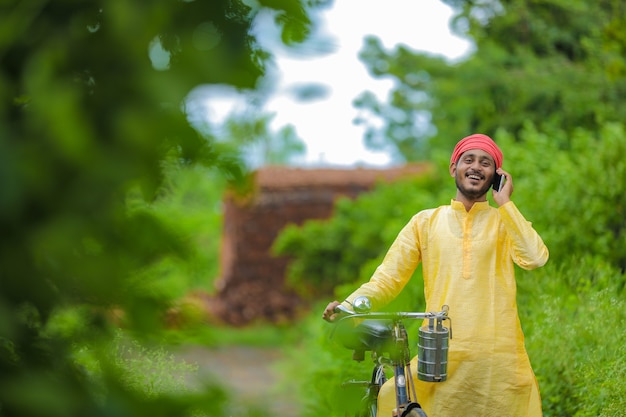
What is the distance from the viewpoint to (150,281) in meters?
1.15

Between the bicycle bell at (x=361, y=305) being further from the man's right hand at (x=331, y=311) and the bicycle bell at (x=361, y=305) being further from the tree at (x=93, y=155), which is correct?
the tree at (x=93, y=155)

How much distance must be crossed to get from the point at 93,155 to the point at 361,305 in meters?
2.24

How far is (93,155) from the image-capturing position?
966mm

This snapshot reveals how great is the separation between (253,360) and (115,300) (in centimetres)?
1265

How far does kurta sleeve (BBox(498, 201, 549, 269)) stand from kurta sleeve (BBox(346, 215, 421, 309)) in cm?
38

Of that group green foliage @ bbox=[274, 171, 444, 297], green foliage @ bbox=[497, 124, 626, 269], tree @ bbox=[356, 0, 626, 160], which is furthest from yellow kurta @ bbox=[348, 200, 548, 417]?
green foliage @ bbox=[274, 171, 444, 297]

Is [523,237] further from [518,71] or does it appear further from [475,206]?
[518,71]

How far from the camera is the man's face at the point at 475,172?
327 centimetres

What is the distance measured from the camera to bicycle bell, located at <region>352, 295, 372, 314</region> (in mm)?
3107

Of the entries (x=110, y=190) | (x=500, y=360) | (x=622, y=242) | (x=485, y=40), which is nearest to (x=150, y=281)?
(x=110, y=190)

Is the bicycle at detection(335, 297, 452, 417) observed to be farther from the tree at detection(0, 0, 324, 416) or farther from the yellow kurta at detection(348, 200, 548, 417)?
the tree at detection(0, 0, 324, 416)

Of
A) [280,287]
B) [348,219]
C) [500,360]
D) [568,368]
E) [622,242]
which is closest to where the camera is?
[500,360]

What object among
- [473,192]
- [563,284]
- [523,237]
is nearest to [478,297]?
[523,237]

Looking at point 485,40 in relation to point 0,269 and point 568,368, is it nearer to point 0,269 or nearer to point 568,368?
point 568,368
